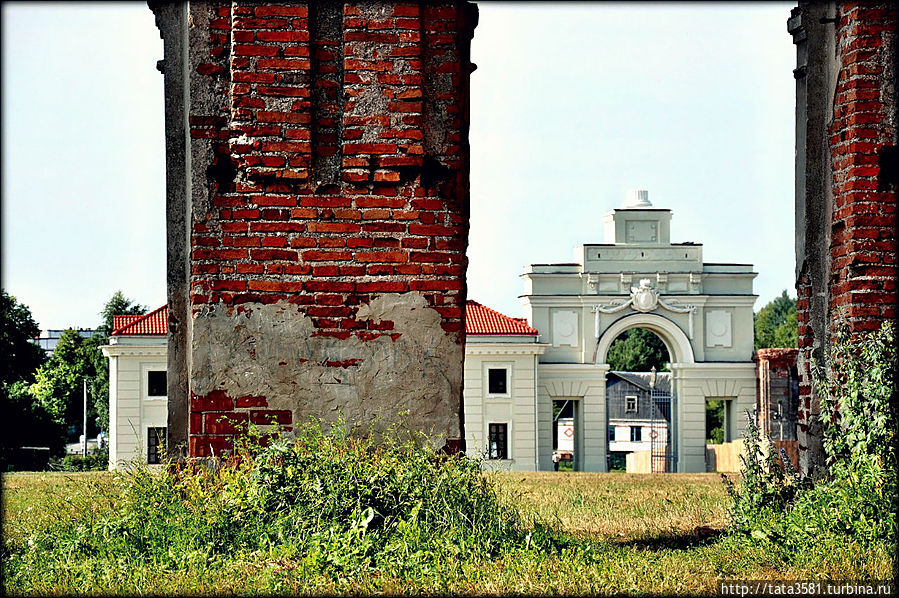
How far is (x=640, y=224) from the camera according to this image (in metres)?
47.4

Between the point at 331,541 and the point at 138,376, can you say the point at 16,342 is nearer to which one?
the point at 138,376

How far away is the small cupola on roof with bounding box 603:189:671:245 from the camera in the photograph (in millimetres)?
47156

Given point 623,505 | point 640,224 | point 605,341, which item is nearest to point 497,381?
point 605,341

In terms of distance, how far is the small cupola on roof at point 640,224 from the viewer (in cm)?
4716

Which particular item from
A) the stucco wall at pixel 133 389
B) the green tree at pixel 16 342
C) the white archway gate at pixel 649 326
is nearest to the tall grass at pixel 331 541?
the stucco wall at pixel 133 389

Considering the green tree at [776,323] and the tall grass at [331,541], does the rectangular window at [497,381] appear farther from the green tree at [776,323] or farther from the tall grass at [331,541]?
the tall grass at [331,541]

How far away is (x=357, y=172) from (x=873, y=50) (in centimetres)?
382

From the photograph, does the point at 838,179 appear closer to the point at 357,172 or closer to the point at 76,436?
the point at 357,172

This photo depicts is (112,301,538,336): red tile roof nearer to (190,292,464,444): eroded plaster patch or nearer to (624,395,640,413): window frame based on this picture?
(190,292,464,444): eroded plaster patch

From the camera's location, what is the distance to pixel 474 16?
7.32 m

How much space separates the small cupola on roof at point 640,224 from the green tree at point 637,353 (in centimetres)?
2786

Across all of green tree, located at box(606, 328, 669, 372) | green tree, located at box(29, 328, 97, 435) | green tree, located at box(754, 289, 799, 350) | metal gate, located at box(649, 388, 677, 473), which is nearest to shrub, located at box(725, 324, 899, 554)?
metal gate, located at box(649, 388, 677, 473)

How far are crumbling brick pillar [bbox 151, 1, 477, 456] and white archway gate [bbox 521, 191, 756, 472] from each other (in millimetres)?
35808

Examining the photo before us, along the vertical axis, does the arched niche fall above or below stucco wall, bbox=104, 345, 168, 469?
above
